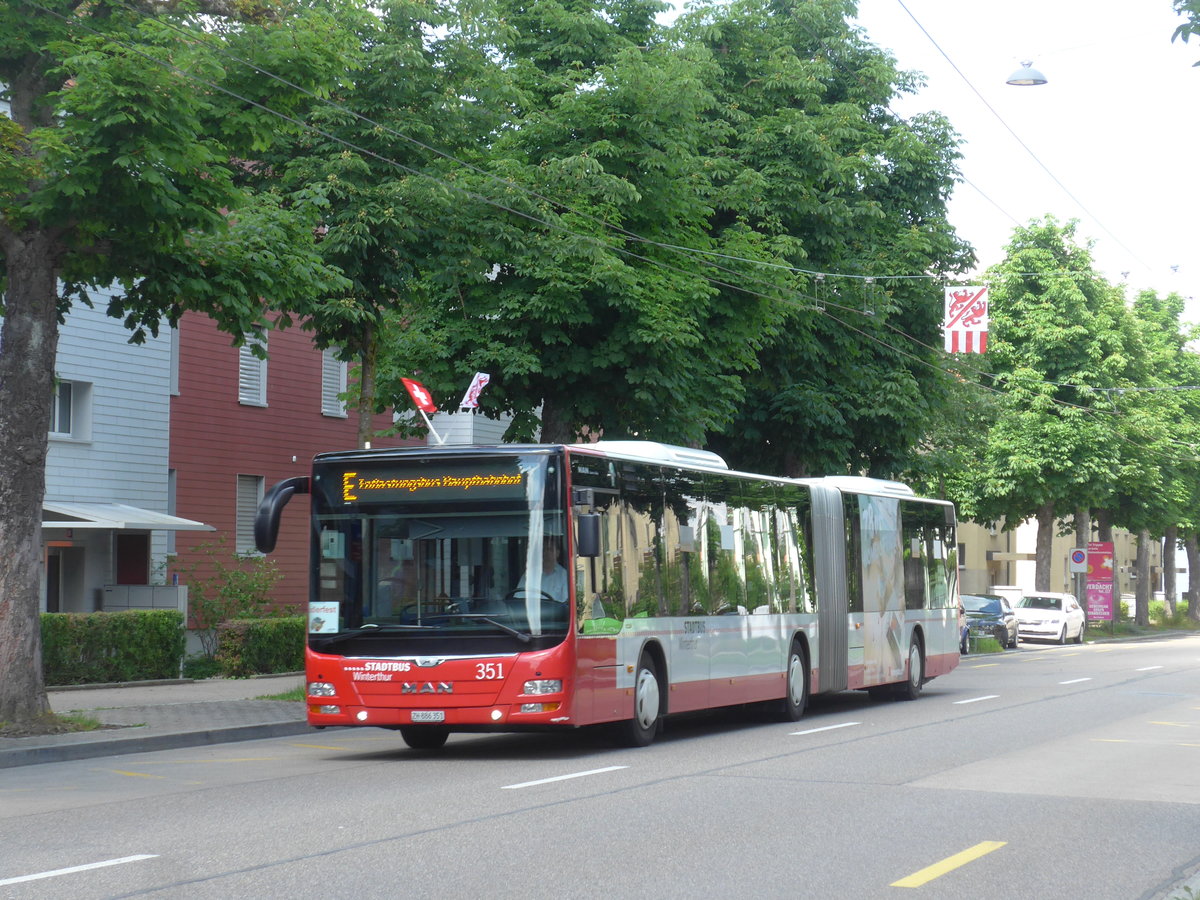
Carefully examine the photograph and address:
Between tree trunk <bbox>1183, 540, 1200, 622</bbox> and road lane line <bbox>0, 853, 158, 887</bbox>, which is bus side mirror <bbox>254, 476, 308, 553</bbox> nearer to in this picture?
road lane line <bbox>0, 853, 158, 887</bbox>

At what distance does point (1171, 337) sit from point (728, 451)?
39873mm

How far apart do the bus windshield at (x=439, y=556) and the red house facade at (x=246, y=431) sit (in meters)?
16.1

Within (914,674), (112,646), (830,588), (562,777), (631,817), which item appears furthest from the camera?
(914,674)

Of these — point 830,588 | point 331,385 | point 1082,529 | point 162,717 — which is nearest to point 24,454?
point 162,717

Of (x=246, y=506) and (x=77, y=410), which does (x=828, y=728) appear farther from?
(x=246, y=506)

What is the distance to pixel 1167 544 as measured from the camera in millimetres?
83562

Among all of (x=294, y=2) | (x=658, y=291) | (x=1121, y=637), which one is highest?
(x=294, y=2)

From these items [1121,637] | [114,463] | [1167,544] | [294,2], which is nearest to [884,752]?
[294,2]

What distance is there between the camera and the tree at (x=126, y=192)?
46.8 ft

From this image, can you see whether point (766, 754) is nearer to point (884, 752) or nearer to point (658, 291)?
point (884, 752)

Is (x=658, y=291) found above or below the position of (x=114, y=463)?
above

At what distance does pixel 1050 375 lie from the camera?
185 ft

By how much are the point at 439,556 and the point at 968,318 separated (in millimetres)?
20205

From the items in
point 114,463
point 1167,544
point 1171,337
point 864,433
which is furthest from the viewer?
point 1167,544
